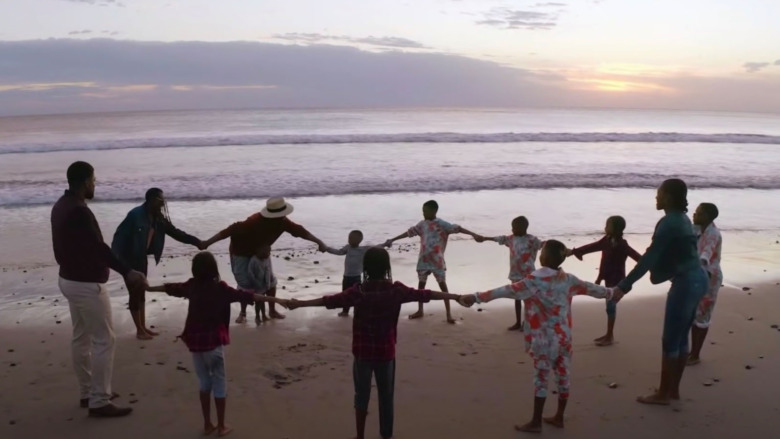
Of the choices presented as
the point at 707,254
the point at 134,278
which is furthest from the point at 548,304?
the point at 134,278

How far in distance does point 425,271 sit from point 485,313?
1.01 meters

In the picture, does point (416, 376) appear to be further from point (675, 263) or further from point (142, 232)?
→ point (142, 232)

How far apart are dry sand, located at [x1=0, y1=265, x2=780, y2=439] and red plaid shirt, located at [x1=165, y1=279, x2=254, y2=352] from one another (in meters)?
0.94

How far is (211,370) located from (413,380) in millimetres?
2206

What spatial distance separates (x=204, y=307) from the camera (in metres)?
5.13

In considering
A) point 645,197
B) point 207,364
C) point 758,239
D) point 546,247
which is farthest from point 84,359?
point 645,197

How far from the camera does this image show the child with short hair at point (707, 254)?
6625 mm

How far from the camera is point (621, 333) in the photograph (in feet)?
26.6

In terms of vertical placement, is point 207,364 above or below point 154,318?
above

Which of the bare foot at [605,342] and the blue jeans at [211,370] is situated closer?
the blue jeans at [211,370]

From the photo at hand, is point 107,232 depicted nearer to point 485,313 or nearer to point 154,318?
point 154,318

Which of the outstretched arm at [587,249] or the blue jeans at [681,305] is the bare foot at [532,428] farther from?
the outstretched arm at [587,249]

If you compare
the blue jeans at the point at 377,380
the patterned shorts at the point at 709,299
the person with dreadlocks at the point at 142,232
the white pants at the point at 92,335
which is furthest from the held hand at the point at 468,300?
the person with dreadlocks at the point at 142,232

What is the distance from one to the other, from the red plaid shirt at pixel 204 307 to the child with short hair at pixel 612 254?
153 inches
